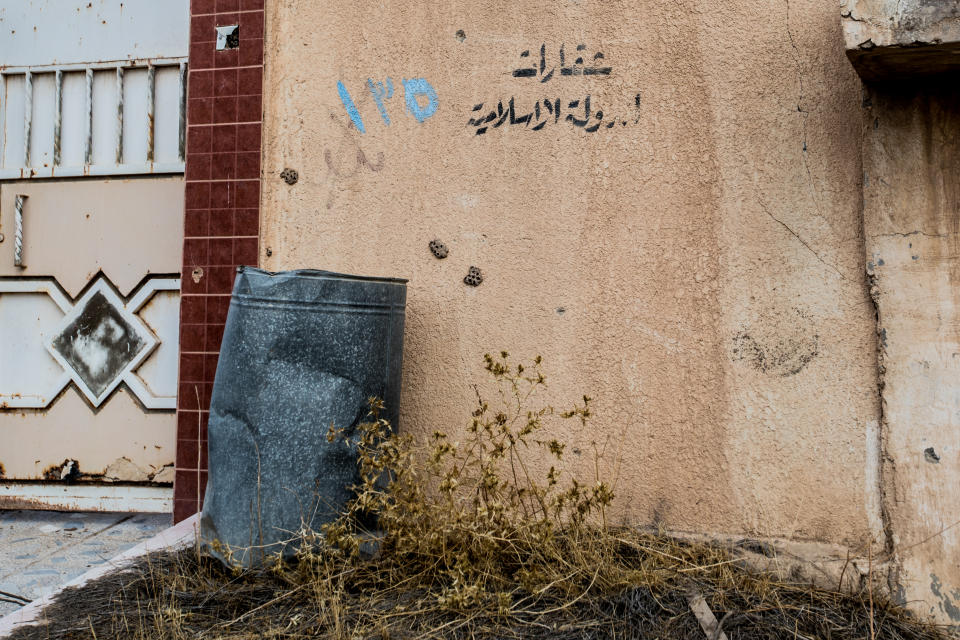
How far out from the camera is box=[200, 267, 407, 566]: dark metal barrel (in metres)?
2.47

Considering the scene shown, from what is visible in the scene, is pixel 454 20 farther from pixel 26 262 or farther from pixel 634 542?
pixel 26 262

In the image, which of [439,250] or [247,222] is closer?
[439,250]

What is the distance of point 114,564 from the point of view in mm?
2607

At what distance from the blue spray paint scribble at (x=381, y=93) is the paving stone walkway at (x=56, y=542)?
6.88 feet

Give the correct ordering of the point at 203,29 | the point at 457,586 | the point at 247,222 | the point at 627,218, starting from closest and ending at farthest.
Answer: the point at 457,586, the point at 627,218, the point at 247,222, the point at 203,29

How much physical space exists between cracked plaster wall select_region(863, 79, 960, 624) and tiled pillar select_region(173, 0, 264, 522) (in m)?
2.34

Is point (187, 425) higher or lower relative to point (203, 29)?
lower

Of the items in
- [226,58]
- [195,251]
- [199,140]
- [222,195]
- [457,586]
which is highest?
[226,58]

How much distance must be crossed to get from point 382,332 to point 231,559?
887 millimetres

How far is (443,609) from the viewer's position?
6.98 feet

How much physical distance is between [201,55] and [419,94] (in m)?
1.00

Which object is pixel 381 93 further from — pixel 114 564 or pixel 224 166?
pixel 114 564

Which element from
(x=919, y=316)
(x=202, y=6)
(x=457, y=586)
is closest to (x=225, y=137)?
(x=202, y=6)

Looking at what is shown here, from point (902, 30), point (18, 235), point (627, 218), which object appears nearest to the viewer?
point (902, 30)
